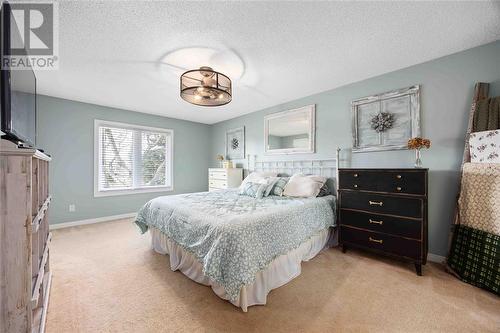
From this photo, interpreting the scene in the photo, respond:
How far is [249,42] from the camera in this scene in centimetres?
208

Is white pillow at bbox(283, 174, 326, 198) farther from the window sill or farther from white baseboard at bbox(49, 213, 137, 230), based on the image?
white baseboard at bbox(49, 213, 137, 230)

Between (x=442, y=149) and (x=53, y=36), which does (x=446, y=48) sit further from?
(x=53, y=36)

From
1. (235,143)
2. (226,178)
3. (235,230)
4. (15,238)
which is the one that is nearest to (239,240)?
(235,230)

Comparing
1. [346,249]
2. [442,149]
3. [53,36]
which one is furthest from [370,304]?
[53,36]

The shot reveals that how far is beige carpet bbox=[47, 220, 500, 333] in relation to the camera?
57.7 inches

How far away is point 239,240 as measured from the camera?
158 centimetres

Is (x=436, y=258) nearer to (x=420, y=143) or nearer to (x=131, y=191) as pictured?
(x=420, y=143)

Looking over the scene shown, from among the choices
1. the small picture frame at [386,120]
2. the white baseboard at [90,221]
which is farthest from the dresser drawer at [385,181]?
the white baseboard at [90,221]

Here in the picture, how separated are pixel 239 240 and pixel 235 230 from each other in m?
0.09

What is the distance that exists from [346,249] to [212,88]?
8.82 feet

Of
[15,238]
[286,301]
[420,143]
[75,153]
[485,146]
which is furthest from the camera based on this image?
[75,153]

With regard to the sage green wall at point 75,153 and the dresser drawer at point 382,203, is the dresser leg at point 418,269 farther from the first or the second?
the sage green wall at point 75,153

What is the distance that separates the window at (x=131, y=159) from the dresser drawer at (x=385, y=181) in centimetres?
414

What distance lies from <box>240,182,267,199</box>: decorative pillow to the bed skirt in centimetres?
93
